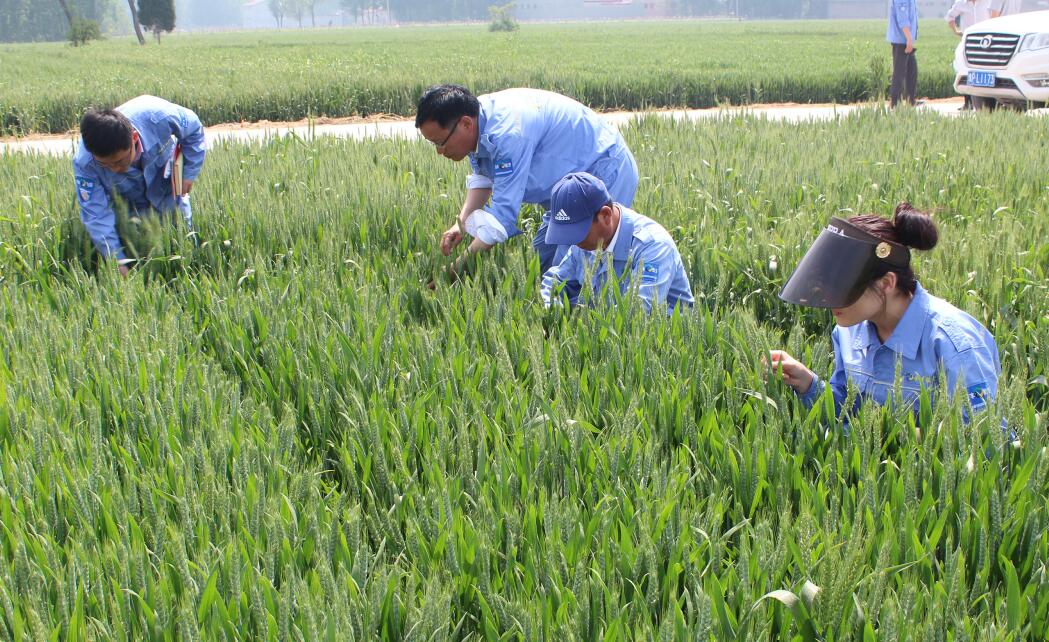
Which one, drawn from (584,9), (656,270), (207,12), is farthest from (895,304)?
(207,12)

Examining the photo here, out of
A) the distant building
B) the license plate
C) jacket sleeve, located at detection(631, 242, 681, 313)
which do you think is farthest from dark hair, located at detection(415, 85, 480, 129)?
the distant building

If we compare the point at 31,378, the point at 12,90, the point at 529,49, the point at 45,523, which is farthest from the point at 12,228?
the point at 529,49

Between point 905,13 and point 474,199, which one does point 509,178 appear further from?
point 905,13

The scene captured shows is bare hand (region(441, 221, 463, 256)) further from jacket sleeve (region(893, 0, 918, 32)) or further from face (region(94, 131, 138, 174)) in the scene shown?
jacket sleeve (region(893, 0, 918, 32))

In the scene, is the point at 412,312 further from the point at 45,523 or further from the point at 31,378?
the point at 45,523

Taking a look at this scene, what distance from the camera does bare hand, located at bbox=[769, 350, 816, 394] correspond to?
2.47m

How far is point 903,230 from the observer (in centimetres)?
230

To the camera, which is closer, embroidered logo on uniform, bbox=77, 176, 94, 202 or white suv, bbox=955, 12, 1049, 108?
embroidered logo on uniform, bbox=77, 176, 94, 202

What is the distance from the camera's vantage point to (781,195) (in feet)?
16.8

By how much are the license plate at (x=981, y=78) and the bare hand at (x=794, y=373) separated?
1004cm

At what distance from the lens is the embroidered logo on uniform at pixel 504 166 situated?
3822mm

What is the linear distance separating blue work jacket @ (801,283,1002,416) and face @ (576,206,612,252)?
99 centimetres

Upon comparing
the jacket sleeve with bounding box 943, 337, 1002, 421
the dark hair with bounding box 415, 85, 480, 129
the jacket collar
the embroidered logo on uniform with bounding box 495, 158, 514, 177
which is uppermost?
the dark hair with bounding box 415, 85, 480, 129

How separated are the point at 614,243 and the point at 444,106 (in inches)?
36.4
